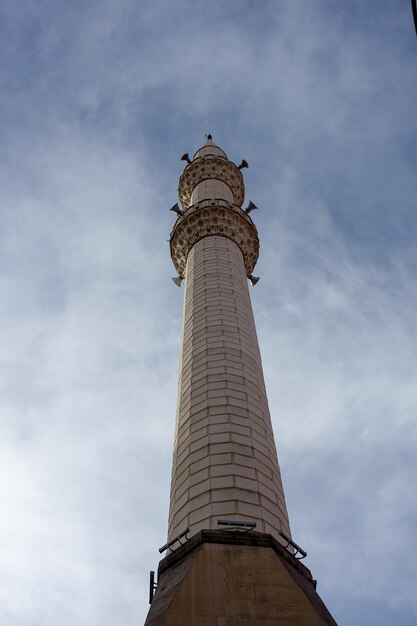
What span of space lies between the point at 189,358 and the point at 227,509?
17.9ft

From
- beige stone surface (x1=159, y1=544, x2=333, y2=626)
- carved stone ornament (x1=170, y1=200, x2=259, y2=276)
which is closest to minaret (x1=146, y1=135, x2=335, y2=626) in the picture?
beige stone surface (x1=159, y1=544, x2=333, y2=626)

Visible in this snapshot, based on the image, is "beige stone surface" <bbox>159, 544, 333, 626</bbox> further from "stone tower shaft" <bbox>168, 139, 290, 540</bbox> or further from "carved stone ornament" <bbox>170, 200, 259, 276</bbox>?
"carved stone ornament" <bbox>170, 200, 259, 276</bbox>

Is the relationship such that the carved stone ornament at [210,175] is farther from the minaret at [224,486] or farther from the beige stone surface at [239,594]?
the beige stone surface at [239,594]

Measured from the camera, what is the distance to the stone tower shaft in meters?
11.8

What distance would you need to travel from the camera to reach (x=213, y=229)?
22.8m

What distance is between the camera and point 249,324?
17781 millimetres

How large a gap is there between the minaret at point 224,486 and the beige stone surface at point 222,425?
0.03 metres

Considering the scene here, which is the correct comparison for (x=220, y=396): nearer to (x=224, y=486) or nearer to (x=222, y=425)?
(x=222, y=425)

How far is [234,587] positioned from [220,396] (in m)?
5.31

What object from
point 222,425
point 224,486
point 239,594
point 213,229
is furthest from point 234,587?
point 213,229

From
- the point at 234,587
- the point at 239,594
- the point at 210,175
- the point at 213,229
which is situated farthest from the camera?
the point at 210,175

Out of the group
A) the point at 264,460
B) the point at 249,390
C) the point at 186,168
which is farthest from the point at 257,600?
the point at 186,168

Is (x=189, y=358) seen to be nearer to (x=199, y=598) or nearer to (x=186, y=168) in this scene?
(x=199, y=598)

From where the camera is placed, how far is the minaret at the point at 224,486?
9.05 m
